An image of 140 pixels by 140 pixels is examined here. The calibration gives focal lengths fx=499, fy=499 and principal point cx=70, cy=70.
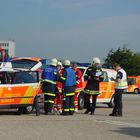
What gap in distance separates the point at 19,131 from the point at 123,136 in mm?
2365

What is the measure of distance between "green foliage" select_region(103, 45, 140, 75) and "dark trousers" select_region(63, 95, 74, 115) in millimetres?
51394

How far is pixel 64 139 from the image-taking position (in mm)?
10281

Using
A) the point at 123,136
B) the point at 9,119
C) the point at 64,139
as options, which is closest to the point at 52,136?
the point at 64,139

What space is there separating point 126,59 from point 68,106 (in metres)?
54.0

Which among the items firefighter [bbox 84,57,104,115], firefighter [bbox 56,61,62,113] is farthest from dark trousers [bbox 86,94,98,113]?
firefighter [bbox 56,61,62,113]

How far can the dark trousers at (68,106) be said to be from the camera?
15734mm

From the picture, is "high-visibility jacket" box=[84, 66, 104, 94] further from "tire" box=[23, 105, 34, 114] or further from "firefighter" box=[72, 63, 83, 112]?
"tire" box=[23, 105, 34, 114]

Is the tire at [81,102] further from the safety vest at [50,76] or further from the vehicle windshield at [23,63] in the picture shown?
the safety vest at [50,76]

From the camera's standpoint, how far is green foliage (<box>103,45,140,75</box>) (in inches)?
2677

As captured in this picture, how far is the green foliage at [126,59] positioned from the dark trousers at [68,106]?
51394 mm

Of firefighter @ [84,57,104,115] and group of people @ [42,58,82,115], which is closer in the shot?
group of people @ [42,58,82,115]

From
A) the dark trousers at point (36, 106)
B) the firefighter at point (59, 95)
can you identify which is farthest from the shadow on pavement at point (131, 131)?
the firefighter at point (59, 95)

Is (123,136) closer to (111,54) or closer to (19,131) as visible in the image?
(19,131)

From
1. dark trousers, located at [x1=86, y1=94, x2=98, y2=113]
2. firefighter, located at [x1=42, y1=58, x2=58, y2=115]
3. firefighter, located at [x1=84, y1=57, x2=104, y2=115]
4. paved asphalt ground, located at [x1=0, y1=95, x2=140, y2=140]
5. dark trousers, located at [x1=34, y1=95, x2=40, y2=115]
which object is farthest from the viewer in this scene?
dark trousers, located at [x1=86, y1=94, x2=98, y2=113]
